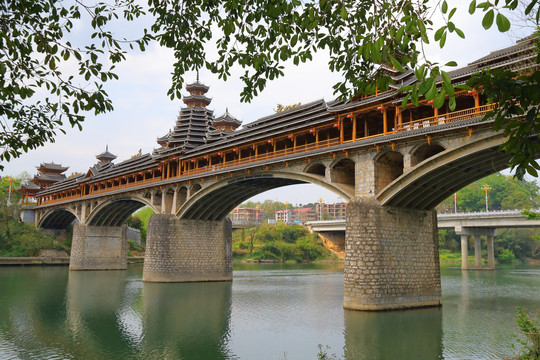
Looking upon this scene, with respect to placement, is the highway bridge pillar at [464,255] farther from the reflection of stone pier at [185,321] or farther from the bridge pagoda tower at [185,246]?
the reflection of stone pier at [185,321]

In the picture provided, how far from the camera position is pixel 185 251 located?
4041 centimetres

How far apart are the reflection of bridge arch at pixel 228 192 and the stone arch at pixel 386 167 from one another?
4.57 metres

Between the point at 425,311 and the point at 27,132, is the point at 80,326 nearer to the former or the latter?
the point at 27,132

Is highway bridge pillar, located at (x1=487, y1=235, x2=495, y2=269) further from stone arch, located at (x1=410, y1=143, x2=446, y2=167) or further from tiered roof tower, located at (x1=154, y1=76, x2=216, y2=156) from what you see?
stone arch, located at (x1=410, y1=143, x2=446, y2=167)

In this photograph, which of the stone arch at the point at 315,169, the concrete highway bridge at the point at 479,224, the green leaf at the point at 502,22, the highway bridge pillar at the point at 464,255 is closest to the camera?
the green leaf at the point at 502,22

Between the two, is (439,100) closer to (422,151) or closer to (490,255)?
(422,151)

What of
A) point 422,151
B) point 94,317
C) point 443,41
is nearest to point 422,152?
point 422,151

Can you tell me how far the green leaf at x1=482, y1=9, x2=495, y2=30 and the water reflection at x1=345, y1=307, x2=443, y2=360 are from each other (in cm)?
1365

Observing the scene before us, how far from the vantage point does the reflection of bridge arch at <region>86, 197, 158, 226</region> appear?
174ft

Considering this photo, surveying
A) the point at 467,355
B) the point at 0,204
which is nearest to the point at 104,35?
the point at 467,355

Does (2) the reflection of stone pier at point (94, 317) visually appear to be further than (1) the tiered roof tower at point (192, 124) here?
No

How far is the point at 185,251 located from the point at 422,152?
24.2m

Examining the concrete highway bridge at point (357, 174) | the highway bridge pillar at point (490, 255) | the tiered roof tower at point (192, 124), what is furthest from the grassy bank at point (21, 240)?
the highway bridge pillar at point (490, 255)

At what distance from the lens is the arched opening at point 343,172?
27031mm
